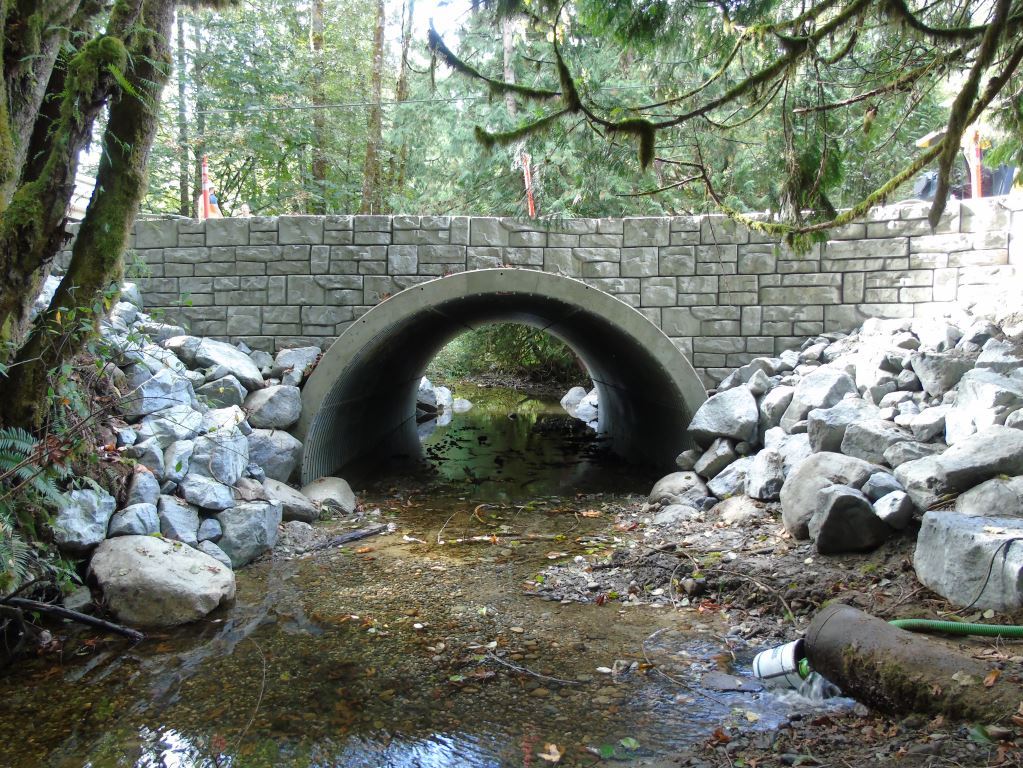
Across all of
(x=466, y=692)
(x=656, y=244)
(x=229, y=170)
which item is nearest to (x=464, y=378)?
(x=229, y=170)

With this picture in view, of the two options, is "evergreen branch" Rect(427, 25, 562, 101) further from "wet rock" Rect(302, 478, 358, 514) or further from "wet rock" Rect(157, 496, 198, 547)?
"wet rock" Rect(302, 478, 358, 514)

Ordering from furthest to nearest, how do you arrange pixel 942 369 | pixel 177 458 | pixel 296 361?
1. pixel 296 361
2. pixel 942 369
3. pixel 177 458

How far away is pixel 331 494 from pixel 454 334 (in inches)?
224

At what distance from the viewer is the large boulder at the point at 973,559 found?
11.4 feet

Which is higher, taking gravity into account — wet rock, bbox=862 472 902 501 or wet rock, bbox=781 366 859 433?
wet rock, bbox=781 366 859 433

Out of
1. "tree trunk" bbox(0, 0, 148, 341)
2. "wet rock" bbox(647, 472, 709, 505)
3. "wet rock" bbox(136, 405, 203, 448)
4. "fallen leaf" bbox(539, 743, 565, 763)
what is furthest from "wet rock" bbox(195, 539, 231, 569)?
"wet rock" bbox(647, 472, 709, 505)

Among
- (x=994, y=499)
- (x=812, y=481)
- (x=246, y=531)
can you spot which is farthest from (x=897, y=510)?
(x=246, y=531)

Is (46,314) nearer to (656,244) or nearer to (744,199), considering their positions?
(656,244)

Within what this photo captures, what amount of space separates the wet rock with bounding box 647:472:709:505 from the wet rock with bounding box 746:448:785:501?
2.11 ft

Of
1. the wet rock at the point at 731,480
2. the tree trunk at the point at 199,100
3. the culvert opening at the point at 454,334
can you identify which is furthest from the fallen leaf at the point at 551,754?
the tree trunk at the point at 199,100

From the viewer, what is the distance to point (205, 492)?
214 inches

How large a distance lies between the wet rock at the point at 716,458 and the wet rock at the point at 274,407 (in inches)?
158

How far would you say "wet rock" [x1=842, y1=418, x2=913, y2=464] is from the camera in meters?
→ 5.18

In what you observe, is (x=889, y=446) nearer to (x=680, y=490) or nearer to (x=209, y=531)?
(x=680, y=490)
